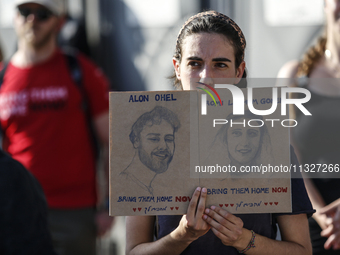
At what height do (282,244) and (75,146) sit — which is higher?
(75,146)

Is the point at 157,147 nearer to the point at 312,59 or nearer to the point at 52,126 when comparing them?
the point at 312,59

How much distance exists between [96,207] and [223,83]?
1.78 meters

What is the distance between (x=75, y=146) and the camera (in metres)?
2.90

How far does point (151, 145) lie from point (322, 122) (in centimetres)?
124

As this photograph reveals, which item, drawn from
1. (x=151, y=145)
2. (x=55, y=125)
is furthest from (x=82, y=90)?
(x=151, y=145)

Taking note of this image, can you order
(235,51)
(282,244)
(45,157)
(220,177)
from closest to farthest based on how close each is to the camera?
(220,177) → (282,244) → (235,51) → (45,157)

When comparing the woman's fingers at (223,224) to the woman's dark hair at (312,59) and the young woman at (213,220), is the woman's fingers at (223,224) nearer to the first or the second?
→ the young woman at (213,220)

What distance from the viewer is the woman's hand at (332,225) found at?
2.00 metres

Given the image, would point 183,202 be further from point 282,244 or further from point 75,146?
point 75,146

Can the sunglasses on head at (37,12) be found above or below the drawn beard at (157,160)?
above

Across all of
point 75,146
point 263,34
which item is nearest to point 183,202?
point 75,146

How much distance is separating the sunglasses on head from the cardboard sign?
6.35ft

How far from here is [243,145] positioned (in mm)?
1387

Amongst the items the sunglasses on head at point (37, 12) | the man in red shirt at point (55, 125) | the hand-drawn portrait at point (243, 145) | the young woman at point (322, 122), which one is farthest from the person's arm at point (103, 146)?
the hand-drawn portrait at point (243, 145)
